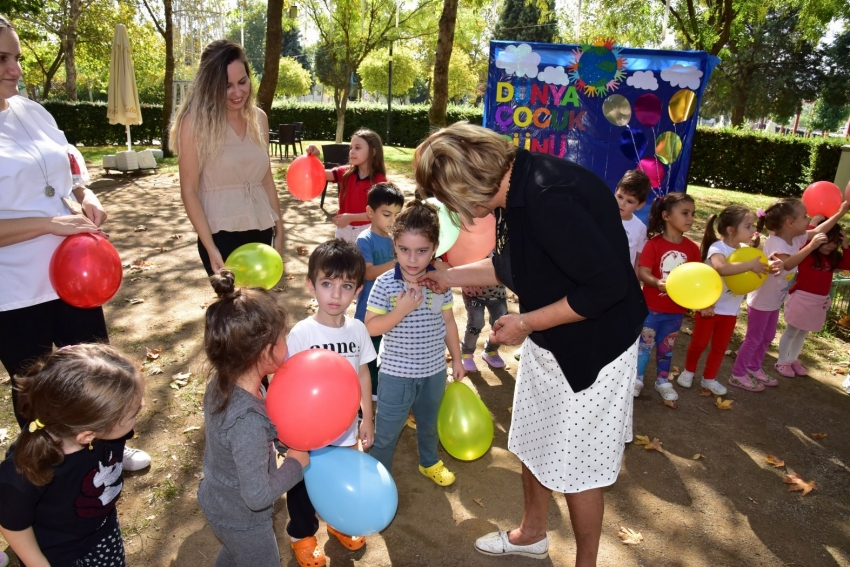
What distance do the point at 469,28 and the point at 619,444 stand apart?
23.9 meters

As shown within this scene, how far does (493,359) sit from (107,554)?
10.5 ft

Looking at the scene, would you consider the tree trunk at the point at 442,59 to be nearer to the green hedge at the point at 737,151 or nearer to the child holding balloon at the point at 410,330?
the green hedge at the point at 737,151

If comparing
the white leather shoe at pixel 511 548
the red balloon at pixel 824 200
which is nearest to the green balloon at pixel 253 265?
the white leather shoe at pixel 511 548

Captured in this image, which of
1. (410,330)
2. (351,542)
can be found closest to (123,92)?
(410,330)

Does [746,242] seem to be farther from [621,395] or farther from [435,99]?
[435,99]

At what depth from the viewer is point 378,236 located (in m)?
3.56

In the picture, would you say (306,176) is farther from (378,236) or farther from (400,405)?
(400,405)

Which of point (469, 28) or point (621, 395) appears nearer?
point (621, 395)

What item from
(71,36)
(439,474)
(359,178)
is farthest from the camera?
(71,36)

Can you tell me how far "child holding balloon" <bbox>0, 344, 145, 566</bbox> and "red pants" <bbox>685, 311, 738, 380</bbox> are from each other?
3931mm

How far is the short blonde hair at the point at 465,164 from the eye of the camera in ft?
6.21

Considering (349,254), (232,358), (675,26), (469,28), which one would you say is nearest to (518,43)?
(349,254)

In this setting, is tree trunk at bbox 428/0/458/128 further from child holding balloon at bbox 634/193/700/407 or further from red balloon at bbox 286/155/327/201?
child holding balloon at bbox 634/193/700/407

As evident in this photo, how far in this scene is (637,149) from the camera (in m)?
6.20
